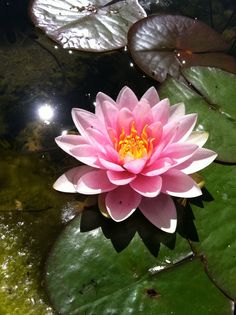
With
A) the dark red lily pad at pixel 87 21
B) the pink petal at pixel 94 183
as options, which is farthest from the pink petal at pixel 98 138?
the dark red lily pad at pixel 87 21

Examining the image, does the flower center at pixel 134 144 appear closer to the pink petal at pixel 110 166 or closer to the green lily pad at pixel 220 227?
the pink petal at pixel 110 166

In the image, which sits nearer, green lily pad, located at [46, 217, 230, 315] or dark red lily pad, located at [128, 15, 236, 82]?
green lily pad, located at [46, 217, 230, 315]

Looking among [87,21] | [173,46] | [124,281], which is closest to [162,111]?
[124,281]

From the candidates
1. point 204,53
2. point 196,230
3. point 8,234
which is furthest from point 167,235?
point 204,53

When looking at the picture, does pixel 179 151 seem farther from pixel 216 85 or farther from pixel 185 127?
pixel 216 85

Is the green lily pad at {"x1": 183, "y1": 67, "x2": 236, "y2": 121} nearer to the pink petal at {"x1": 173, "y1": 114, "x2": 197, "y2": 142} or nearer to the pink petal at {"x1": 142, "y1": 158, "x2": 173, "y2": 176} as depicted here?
the pink petal at {"x1": 173, "y1": 114, "x2": 197, "y2": 142}

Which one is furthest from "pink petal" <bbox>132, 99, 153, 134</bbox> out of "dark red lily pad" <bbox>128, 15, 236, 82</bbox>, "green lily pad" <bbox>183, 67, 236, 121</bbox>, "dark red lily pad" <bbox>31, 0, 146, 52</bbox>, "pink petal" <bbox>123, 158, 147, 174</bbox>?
"dark red lily pad" <bbox>31, 0, 146, 52</bbox>

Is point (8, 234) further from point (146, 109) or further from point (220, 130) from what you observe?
point (220, 130)
